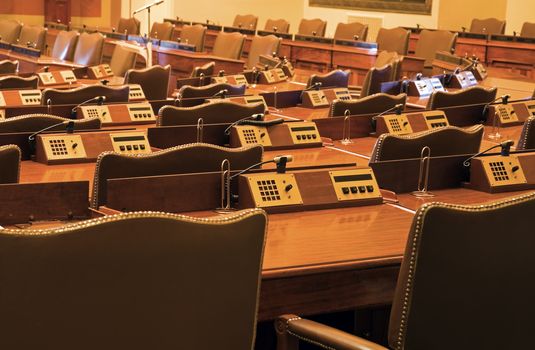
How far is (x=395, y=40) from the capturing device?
434 inches

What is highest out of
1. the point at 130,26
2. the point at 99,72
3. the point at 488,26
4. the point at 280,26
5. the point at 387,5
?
the point at 387,5

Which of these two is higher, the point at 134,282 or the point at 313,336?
the point at 134,282

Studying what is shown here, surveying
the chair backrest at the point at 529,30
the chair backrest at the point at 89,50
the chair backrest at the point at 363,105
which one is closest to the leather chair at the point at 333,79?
the chair backrest at the point at 363,105

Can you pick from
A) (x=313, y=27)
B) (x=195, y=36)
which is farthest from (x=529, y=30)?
(x=195, y=36)

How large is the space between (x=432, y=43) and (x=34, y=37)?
14.0ft

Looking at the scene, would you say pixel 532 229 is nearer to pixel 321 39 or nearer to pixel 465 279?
pixel 465 279

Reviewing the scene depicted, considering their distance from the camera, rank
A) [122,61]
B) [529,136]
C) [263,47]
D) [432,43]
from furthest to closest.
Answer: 1. [432,43]
2. [263,47]
3. [122,61]
4. [529,136]

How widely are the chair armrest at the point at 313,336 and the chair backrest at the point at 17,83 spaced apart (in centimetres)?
456

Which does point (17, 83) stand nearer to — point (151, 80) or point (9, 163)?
point (151, 80)

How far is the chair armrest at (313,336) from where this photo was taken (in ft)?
7.18

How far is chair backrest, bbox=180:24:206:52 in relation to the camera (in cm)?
1140

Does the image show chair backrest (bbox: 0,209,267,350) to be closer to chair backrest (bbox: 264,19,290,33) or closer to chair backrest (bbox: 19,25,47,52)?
chair backrest (bbox: 19,25,47,52)

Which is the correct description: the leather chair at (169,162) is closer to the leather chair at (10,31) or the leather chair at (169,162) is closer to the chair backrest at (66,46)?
the chair backrest at (66,46)

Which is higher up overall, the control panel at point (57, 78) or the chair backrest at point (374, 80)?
the chair backrest at point (374, 80)
